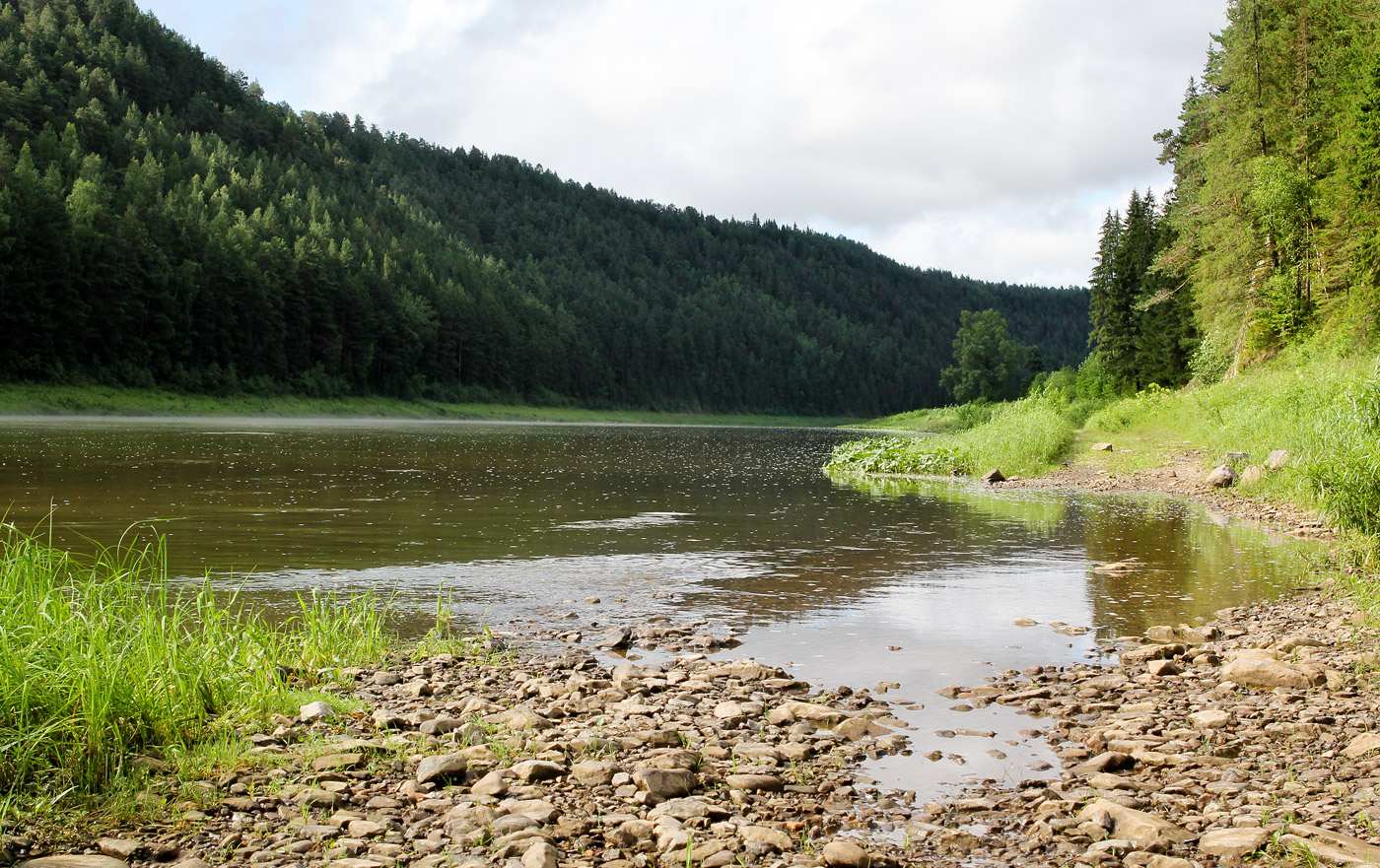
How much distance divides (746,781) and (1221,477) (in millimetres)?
20924

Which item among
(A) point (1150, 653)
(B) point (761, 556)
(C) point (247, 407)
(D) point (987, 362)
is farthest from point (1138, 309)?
(D) point (987, 362)

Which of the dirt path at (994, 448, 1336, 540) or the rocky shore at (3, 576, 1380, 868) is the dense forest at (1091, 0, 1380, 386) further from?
the rocky shore at (3, 576, 1380, 868)

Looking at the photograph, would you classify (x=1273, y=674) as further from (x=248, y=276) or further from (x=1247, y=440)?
(x=248, y=276)

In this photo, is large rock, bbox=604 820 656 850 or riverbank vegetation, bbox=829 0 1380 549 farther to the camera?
riverbank vegetation, bbox=829 0 1380 549

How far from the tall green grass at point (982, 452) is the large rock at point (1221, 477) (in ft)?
24.0

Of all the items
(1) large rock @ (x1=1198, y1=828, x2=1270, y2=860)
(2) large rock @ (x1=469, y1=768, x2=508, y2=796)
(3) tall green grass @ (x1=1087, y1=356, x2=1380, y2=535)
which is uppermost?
(3) tall green grass @ (x1=1087, y1=356, x2=1380, y2=535)

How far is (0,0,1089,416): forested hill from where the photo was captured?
243 ft

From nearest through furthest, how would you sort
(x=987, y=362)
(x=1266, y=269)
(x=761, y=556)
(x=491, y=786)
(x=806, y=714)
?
(x=491, y=786), (x=806, y=714), (x=761, y=556), (x=1266, y=269), (x=987, y=362)

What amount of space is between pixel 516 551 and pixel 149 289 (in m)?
77.5

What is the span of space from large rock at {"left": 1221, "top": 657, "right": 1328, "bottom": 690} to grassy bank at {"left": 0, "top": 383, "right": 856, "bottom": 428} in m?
66.8

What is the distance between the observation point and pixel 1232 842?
448cm

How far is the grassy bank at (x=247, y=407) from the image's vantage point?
62.1 metres

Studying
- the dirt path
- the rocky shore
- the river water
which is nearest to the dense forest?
the dirt path

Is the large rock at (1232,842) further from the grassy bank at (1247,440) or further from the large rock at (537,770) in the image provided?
the grassy bank at (1247,440)
